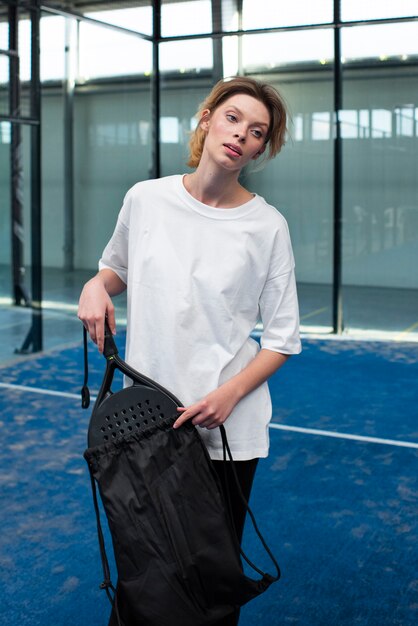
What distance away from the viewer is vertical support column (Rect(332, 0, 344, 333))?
859 centimetres

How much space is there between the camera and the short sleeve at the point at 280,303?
6.20 feet

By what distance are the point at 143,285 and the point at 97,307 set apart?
125 mm

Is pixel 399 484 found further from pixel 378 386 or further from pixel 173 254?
pixel 173 254

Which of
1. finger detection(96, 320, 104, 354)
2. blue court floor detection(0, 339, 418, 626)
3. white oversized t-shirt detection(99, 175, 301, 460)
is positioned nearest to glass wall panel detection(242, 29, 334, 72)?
blue court floor detection(0, 339, 418, 626)

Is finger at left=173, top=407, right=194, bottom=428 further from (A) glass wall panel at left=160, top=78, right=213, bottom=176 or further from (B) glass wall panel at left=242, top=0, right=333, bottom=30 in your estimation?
(A) glass wall panel at left=160, top=78, right=213, bottom=176

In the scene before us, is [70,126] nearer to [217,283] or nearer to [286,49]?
[286,49]

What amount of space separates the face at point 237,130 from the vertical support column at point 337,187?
7.08 meters

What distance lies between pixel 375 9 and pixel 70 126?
345cm

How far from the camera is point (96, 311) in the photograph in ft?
5.91

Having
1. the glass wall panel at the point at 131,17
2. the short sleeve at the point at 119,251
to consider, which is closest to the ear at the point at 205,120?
the short sleeve at the point at 119,251

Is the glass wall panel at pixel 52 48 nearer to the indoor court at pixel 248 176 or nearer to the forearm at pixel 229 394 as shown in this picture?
the indoor court at pixel 248 176

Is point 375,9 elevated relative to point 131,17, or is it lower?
lower

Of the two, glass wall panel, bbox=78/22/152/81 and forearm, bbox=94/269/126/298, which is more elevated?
glass wall panel, bbox=78/22/152/81

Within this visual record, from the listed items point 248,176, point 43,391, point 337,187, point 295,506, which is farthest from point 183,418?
point 337,187
